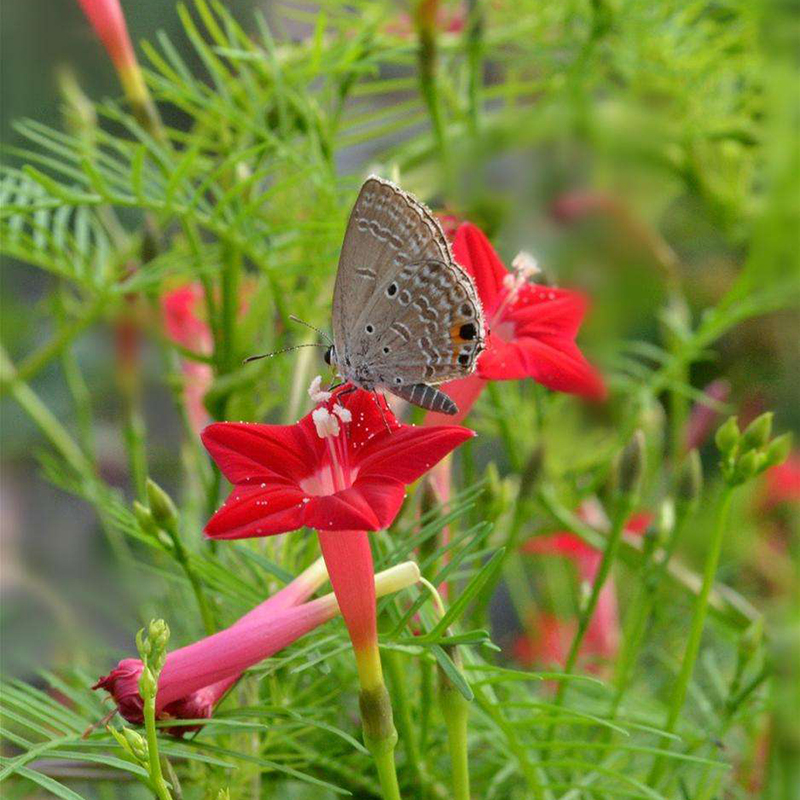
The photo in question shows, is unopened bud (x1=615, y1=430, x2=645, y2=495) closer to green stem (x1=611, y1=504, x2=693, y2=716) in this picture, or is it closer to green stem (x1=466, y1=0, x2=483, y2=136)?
green stem (x1=611, y1=504, x2=693, y2=716)

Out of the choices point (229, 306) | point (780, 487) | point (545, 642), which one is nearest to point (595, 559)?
point (545, 642)

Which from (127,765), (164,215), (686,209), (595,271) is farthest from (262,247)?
(686,209)

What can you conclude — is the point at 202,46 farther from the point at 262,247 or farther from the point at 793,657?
the point at 793,657

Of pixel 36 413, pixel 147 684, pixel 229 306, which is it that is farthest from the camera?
pixel 36 413

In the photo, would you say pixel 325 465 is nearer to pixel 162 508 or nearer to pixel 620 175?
pixel 162 508

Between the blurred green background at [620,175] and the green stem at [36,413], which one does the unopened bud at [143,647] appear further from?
the green stem at [36,413]

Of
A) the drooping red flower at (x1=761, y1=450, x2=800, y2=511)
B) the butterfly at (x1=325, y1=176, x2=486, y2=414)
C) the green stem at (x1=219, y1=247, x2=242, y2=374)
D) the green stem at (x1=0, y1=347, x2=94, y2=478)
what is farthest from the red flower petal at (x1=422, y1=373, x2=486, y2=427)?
the drooping red flower at (x1=761, y1=450, x2=800, y2=511)
